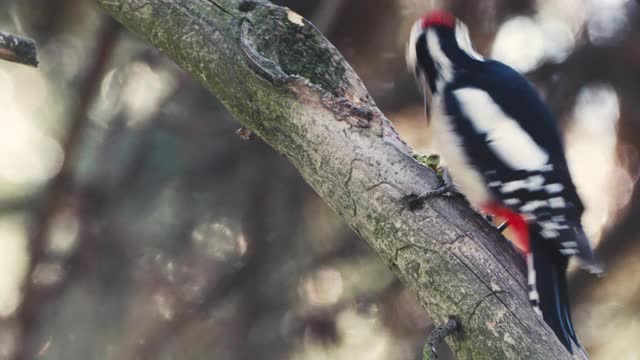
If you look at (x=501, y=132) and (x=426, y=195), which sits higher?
(x=501, y=132)

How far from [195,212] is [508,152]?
1382 mm

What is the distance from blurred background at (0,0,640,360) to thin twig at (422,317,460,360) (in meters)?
1.32

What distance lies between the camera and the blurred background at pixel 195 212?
238 centimetres

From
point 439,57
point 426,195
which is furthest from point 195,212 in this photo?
point 426,195

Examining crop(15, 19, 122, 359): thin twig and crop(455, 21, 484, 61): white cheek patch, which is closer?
crop(455, 21, 484, 61): white cheek patch

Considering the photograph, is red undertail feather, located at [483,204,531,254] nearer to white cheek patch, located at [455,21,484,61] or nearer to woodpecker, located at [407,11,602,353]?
woodpecker, located at [407,11,602,353]

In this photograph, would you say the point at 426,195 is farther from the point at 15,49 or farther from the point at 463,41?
the point at 15,49

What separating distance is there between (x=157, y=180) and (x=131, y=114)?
201 mm

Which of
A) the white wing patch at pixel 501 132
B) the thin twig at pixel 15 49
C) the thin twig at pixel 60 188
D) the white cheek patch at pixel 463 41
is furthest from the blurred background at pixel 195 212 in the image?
the thin twig at pixel 15 49

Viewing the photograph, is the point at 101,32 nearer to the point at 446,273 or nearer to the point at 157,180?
the point at 157,180

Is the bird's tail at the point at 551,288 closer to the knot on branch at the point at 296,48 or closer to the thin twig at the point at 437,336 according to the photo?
the thin twig at the point at 437,336

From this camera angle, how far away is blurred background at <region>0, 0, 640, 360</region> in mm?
2375

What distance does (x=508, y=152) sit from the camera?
1.33 meters

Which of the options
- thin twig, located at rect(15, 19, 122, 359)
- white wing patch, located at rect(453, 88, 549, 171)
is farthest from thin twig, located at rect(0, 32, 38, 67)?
thin twig, located at rect(15, 19, 122, 359)
